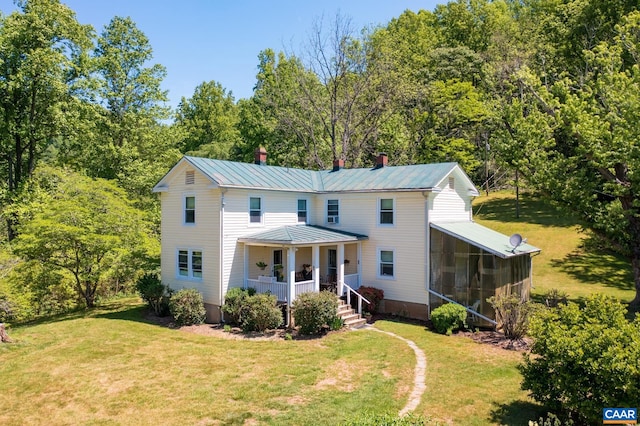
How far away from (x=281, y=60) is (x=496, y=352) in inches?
1648

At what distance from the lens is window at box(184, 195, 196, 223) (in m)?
20.8

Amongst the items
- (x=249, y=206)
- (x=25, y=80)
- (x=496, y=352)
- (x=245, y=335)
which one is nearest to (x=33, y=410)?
(x=245, y=335)

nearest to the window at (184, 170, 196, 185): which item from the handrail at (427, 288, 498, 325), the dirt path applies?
the dirt path

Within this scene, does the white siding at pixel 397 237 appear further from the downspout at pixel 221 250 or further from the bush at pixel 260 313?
the downspout at pixel 221 250

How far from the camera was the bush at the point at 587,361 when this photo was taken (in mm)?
8336

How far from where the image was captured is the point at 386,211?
21.6m

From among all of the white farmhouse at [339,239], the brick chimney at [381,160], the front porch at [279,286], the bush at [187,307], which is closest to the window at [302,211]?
the white farmhouse at [339,239]

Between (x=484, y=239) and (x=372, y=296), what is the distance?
6.01m

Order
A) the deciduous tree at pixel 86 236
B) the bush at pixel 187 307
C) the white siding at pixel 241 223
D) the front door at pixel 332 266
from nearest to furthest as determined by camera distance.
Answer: the bush at pixel 187 307 → the white siding at pixel 241 223 → the deciduous tree at pixel 86 236 → the front door at pixel 332 266

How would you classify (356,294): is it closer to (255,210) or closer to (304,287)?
(304,287)

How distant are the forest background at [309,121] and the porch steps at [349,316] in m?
11.5

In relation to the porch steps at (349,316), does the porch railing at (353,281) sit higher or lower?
higher

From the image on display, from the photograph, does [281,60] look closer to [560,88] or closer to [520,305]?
[560,88]

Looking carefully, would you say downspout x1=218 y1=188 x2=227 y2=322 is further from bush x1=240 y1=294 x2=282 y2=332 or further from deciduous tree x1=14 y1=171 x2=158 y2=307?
deciduous tree x1=14 y1=171 x2=158 y2=307
